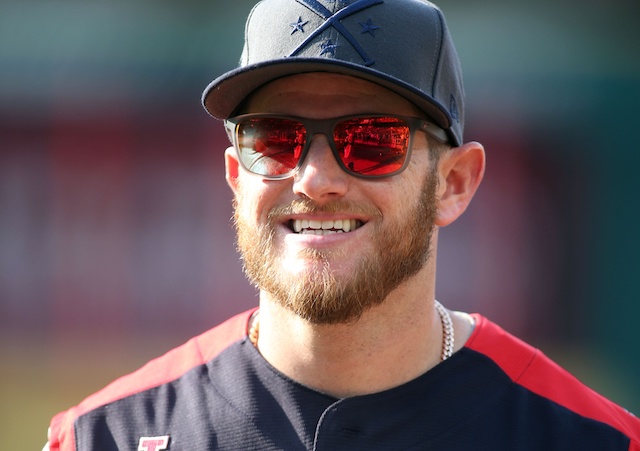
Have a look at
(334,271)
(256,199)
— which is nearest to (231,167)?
(256,199)

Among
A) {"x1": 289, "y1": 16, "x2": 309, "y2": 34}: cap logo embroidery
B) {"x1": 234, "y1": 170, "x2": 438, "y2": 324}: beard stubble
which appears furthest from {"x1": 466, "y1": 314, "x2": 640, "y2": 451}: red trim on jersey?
{"x1": 289, "y1": 16, "x2": 309, "y2": 34}: cap logo embroidery

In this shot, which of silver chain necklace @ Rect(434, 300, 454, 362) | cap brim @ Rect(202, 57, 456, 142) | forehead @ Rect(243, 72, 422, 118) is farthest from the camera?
silver chain necklace @ Rect(434, 300, 454, 362)

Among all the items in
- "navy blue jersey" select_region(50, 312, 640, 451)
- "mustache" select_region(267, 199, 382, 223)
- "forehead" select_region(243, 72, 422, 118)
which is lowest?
"navy blue jersey" select_region(50, 312, 640, 451)

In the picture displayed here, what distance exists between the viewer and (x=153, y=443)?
209cm

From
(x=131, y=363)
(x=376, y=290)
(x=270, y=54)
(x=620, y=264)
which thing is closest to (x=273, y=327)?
(x=376, y=290)

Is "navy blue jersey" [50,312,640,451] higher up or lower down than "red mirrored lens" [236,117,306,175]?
lower down

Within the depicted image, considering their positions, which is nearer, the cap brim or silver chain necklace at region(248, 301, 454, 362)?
the cap brim

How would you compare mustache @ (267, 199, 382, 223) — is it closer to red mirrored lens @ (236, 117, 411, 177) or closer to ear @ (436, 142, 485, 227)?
red mirrored lens @ (236, 117, 411, 177)

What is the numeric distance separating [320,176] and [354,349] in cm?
45

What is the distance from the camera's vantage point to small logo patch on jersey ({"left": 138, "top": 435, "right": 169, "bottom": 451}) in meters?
2.07

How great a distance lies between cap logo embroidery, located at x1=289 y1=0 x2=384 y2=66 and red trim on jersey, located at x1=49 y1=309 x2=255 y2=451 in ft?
2.62

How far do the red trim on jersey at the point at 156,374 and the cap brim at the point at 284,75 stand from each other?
61 centimetres

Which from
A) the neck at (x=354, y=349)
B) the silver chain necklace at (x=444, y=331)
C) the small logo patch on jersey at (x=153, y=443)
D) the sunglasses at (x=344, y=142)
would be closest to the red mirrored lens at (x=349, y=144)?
the sunglasses at (x=344, y=142)

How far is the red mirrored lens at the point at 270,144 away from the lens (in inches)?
81.7
